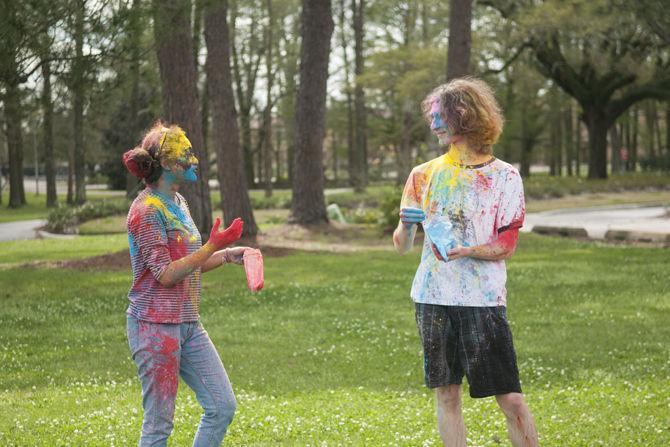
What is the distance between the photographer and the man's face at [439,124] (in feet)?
14.0

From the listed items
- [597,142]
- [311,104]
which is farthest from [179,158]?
[597,142]

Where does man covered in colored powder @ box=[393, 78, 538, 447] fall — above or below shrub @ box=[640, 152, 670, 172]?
below

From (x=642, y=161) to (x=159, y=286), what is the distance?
62180 millimetres

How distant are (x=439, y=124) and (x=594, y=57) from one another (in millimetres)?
39050

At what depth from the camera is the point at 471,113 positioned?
13.8 ft

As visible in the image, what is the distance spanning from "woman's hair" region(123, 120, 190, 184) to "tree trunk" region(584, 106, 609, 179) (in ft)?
139

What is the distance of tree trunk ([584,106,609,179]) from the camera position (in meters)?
44.5

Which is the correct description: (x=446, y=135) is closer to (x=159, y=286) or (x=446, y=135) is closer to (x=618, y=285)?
(x=159, y=286)

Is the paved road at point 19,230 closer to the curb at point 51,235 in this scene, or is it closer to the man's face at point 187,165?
the curb at point 51,235

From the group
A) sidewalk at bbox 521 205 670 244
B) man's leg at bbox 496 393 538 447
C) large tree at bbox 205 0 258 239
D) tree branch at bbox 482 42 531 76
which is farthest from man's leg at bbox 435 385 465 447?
tree branch at bbox 482 42 531 76

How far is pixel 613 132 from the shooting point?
60344mm

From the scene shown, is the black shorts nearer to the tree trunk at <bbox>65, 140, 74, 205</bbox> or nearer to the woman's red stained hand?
the woman's red stained hand

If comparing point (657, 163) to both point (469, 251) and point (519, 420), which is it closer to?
point (519, 420)

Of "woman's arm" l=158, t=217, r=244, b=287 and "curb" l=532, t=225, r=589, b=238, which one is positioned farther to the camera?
"curb" l=532, t=225, r=589, b=238
